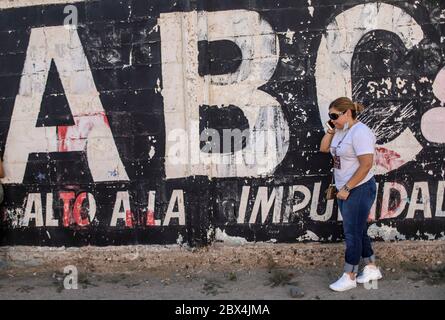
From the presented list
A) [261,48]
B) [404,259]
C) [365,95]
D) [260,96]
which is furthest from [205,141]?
[404,259]

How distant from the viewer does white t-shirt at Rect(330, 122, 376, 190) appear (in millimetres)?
4211

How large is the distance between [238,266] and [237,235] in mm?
314

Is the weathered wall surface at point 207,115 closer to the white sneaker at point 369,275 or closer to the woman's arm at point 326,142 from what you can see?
the woman's arm at point 326,142

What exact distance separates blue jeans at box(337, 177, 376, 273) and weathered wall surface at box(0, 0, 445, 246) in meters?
0.70

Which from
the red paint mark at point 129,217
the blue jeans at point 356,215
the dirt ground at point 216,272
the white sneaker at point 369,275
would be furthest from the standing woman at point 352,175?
the red paint mark at point 129,217

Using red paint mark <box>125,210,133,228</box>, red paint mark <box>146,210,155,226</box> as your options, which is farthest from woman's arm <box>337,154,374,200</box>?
red paint mark <box>125,210,133,228</box>

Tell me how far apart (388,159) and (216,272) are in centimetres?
205

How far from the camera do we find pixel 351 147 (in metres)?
4.30

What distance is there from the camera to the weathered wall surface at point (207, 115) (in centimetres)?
502

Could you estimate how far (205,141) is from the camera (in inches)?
207

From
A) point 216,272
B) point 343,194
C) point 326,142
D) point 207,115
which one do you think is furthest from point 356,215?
point 207,115

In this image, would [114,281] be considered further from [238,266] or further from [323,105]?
[323,105]

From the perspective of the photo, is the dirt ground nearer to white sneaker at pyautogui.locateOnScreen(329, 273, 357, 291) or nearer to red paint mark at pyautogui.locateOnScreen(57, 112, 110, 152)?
white sneaker at pyautogui.locateOnScreen(329, 273, 357, 291)

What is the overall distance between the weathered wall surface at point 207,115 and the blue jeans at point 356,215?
697mm
